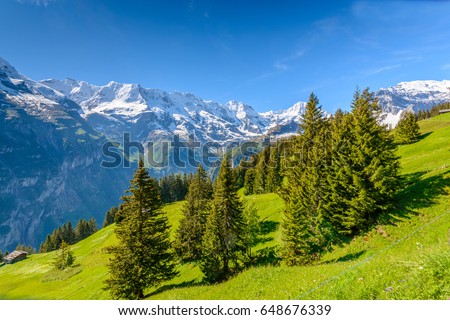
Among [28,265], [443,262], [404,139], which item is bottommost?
[28,265]

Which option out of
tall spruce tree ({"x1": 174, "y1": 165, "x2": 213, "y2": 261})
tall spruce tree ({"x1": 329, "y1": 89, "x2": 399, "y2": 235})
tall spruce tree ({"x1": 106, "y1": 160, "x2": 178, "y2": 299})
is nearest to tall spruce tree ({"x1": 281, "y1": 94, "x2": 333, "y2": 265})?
tall spruce tree ({"x1": 329, "y1": 89, "x2": 399, "y2": 235})

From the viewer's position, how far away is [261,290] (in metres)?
14.3

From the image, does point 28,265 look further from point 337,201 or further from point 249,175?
point 337,201

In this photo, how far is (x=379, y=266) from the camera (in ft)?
31.8

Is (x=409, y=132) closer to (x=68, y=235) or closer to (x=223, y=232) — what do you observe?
Answer: (x=223, y=232)

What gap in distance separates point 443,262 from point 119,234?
97.1 feet

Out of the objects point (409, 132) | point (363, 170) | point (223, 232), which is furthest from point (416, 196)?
point (409, 132)

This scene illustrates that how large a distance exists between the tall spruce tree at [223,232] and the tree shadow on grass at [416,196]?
16.9 m

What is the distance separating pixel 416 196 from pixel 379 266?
21.8m

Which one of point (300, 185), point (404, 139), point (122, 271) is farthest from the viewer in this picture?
point (404, 139)

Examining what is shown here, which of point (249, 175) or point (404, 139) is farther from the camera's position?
point (249, 175)

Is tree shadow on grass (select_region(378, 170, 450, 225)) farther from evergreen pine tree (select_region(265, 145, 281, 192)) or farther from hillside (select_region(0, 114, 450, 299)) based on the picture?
evergreen pine tree (select_region(265, 145, 281, 192))
